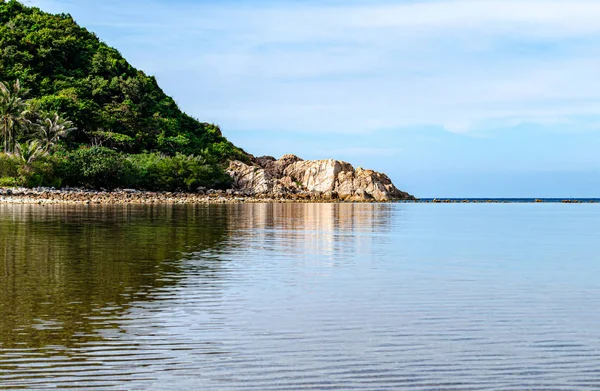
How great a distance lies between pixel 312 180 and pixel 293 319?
122517mm

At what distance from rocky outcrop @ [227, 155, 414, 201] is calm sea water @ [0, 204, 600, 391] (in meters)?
95.9

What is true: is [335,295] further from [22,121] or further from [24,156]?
[22,121]

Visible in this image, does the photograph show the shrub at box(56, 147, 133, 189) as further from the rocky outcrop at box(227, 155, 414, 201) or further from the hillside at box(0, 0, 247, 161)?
the rocky outcrop at box(227, 155, 414, 201)

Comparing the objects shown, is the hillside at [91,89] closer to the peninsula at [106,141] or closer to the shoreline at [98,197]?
the peninsula at [106,141]

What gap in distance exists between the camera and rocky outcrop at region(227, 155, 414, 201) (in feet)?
→ 402

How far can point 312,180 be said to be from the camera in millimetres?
134500

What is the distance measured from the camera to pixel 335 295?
1486 cm

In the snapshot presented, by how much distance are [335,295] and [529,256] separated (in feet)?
40.1

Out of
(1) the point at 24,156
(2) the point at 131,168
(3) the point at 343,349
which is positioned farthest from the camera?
(2) the point at 131,168

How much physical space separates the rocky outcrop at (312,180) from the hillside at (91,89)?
26.5ft

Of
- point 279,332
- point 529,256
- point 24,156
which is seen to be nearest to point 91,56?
point 24,156

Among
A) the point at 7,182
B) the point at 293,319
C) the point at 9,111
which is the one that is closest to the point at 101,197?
the point at 7,182

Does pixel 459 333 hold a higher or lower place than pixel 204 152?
lower

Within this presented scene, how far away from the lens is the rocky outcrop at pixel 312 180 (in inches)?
4828
